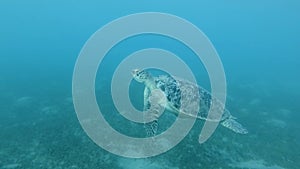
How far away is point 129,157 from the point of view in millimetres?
9828

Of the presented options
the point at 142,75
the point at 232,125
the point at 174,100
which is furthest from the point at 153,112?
the point at 232,125

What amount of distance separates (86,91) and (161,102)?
31.0ft

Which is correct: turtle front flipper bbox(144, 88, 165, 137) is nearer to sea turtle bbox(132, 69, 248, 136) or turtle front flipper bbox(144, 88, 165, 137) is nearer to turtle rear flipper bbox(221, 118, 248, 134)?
sea turtle bbox(132, 69, 248, 136)

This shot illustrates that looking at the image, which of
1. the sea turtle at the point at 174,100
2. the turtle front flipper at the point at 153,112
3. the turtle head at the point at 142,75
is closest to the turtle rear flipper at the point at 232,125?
the sea turtle at the point at 174,100

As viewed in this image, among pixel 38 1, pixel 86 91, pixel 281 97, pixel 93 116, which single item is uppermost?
pixel 38 1

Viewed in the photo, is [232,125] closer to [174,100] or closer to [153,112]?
[174,100]

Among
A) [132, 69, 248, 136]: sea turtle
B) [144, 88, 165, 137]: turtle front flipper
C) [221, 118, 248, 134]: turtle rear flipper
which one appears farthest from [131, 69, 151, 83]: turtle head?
[221, 118, 248, 134]: turtle rear flipper

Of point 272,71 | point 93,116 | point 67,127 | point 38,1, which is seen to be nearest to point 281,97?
point 272,71

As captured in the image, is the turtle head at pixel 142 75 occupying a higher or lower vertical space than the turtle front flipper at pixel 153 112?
higher

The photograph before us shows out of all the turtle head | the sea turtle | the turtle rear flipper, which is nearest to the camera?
the sea turtle

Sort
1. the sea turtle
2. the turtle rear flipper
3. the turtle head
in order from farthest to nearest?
the turtle rear flipper
the turtle head
the sea turtle

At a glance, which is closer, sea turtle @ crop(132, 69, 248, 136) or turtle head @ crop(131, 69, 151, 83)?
sea turtle @ crop(132, 69, 248, 136)

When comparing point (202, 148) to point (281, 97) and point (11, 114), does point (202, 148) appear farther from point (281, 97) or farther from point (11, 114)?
point (281, 97)

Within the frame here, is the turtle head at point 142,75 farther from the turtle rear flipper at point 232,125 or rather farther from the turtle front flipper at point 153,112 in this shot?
the turtle rear flipper at point 232,125
